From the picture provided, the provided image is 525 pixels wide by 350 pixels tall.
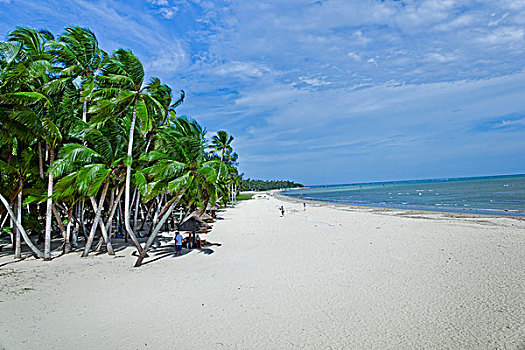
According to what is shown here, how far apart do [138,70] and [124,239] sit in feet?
29.5

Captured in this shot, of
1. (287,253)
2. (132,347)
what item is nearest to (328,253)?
(287,253)

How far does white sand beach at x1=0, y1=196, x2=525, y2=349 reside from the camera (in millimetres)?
5223

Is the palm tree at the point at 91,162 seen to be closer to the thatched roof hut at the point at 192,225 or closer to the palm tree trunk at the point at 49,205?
the palm tree trunk at the point at 49,205

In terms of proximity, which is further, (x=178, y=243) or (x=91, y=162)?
(x=178, y=243)

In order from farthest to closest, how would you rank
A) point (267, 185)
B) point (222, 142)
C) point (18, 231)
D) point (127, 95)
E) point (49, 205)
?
point (267, 185)
point (222, 142)
point (18, 231)
point (49, 205)
point (127, 95)

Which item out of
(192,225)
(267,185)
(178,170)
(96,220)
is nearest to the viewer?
(178,170)

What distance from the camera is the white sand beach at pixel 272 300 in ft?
17.1

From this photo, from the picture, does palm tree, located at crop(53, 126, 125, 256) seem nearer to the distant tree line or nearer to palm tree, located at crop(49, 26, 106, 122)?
palm tree, located at crop(49, 26, 106, 122)

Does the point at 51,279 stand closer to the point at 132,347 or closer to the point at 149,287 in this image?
the point at 149,287

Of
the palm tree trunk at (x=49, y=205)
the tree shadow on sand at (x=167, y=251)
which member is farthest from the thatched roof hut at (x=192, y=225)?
the palm tree trunk at (x=49, y=205)

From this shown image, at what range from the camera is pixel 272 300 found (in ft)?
22.6

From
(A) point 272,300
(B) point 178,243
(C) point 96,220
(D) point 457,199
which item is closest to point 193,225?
(B) point 178,243

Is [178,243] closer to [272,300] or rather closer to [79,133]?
[79,133]

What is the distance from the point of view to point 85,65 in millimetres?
10883
